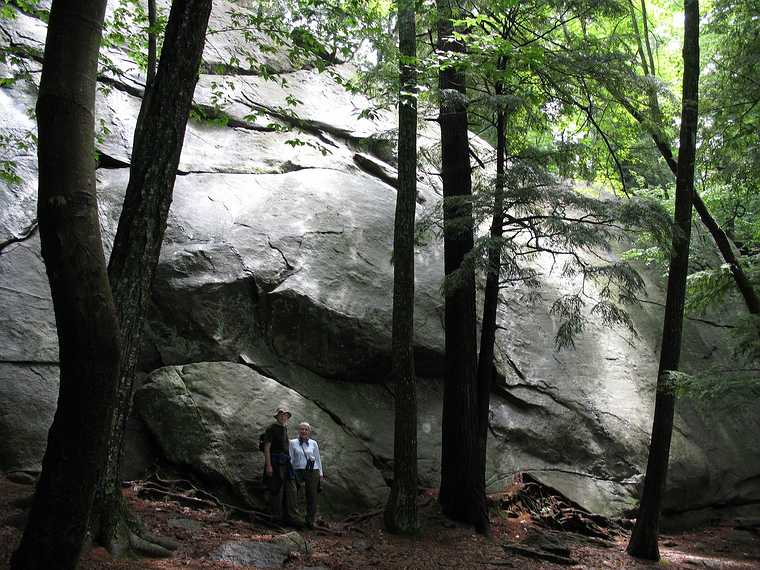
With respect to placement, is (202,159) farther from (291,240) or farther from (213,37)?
(213,37)

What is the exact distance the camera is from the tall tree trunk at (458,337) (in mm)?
9320

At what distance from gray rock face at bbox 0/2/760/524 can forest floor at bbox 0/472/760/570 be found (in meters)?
0.66

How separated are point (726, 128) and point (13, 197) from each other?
11.8 metres

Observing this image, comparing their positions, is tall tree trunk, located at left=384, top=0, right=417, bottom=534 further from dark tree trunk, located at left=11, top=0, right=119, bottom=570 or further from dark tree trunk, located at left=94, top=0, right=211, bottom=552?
dark tree trunk, located at left=11, top=0, right=119, bottom=570

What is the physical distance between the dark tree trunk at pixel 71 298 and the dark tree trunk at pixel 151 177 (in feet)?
6.26

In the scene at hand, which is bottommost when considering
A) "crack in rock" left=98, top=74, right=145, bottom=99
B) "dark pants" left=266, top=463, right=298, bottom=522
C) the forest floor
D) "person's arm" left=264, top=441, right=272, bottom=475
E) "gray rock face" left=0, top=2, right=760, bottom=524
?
the forest floor

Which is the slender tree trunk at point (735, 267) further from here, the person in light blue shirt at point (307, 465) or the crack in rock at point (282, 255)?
Result: the person in light blue shirt at point (307, 465)

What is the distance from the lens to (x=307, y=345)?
10.8 metres

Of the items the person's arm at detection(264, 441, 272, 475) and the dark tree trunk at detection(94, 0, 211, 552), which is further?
the person's arm at detection(264, 441, 272, 475)

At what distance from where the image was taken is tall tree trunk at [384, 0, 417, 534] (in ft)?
28.9

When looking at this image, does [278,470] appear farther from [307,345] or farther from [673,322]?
[673,322]

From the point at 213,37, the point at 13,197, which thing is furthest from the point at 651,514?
the point at 213,37

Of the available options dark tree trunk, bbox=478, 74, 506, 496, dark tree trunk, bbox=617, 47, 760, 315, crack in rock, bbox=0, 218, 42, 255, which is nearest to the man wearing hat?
dark tree trunk, bbox=478, 74, 506, 496

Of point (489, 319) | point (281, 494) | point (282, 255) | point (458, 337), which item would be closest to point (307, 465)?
point (281, 494)
